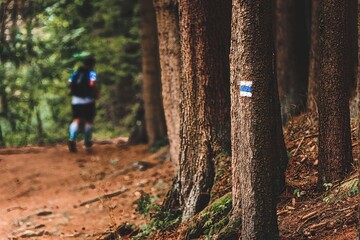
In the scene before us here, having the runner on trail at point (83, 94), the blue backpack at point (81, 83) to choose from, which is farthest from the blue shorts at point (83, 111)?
the blue backpack at point (81, 83)

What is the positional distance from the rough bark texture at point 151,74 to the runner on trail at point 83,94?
1402 millimetres

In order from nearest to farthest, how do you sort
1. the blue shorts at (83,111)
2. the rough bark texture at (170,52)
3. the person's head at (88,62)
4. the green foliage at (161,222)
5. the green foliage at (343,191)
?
the green foliage at (343,191) → the green foliage at (161,222) → the rough bark texture at (170,52) → the person's head at (88,62) → the blue shorts at (83,111)

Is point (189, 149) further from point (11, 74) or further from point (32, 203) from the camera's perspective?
point (11, 74)

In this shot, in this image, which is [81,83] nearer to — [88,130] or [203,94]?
[88,130]

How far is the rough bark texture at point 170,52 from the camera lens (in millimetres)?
9391

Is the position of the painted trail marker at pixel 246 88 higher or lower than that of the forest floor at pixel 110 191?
higher

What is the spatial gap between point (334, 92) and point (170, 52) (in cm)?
414

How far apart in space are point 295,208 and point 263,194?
1040mm

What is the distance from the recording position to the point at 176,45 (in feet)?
31.2

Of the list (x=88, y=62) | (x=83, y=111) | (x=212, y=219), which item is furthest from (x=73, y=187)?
(x=212, y=219)

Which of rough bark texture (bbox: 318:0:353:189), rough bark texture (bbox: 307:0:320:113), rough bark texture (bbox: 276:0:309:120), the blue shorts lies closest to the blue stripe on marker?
rough bark texture (bbox: 318:0:353:189)

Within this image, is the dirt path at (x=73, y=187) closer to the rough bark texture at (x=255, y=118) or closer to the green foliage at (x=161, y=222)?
the green foliage at (x=161, y=222)

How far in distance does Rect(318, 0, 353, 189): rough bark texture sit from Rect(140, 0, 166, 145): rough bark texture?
788 centimetres

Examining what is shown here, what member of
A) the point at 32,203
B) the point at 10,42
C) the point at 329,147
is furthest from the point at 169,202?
the point at 10,42
